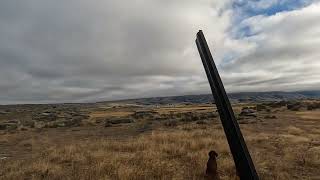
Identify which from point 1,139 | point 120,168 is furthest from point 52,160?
point 1,139

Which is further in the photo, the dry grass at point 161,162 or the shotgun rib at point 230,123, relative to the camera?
the dry grass at point 161,162

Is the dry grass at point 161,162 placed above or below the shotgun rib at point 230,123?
below

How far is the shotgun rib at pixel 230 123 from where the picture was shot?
5.93 meters

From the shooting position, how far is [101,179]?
9812mm

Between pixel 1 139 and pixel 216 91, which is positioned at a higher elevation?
pixel 216 91

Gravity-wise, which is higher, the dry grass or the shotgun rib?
the shotgun rib

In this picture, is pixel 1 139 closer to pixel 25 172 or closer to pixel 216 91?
pixel 25 172

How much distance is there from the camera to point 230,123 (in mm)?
6168

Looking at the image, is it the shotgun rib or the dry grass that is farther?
the dry grass

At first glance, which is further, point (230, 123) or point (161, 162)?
point (161, 162)

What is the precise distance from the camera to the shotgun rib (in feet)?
19.5

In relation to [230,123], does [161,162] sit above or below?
below

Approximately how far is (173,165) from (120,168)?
1898mm

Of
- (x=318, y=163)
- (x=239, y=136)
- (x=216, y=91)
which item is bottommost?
(x=318, y=163)
